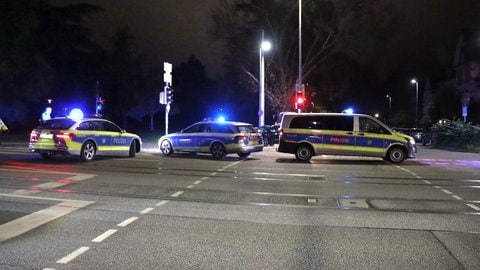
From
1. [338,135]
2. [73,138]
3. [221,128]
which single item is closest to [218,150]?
[221,128]

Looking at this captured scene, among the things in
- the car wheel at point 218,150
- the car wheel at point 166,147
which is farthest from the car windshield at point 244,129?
the car wheel at point 166,147

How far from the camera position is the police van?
800 inches

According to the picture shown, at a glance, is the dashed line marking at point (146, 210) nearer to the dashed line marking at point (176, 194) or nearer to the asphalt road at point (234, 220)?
the asphalt road at point (234, 220)

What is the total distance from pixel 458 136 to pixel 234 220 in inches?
1165

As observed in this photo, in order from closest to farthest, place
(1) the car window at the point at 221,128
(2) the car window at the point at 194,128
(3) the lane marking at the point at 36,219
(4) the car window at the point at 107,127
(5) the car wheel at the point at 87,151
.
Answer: (3) the lane marking at the point at 36,219, (5) the car wheel at the point at 87,151, (4) the car window at the point at 107,127, (1) the car window at the point at 221,128, (2) the car window at the point at 194,128

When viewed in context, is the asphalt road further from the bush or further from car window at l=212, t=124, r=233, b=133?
the bush

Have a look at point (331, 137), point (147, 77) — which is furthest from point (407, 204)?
point (147, 77)

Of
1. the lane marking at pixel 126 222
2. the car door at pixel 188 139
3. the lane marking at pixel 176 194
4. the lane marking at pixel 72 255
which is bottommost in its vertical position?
the lane marking at pixel 72 255

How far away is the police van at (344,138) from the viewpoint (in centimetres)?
2033

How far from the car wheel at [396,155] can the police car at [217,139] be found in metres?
5.10

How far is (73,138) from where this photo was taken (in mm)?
18328

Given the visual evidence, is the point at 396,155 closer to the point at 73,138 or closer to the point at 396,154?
the point at 396,154

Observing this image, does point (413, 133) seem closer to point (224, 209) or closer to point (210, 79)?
point (224, 209)

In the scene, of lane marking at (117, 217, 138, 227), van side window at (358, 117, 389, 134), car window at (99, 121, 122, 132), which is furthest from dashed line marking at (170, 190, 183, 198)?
van side window at (358, 117, 389, 134)
